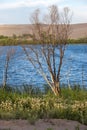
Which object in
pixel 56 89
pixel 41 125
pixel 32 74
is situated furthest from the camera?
pixel 32 74

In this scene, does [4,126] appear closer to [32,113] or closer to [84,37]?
[32,113]

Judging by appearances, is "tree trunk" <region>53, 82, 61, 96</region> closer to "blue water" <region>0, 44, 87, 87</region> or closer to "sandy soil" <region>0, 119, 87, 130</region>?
"blue water" <region>0, 44, 87, 87</region>

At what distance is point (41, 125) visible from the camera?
8766mm

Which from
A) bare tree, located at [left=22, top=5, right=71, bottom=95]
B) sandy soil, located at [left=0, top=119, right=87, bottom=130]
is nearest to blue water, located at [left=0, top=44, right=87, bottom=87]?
bare tree, located at [left=22, top=5, right=71, bottom=95]

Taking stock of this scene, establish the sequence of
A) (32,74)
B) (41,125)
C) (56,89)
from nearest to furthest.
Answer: (41,125), (56,89), (32,74)

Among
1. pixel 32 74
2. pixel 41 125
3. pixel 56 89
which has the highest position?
pixel 41 125

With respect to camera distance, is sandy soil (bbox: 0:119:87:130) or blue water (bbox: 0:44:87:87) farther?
blue water (bbox: 0:44:87:87)

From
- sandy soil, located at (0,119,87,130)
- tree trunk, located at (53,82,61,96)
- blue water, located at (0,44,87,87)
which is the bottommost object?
blue water, located at (0,44,87,87)

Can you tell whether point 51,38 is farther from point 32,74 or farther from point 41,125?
point 32,74

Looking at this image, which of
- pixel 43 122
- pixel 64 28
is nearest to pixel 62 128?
pixel 43 122

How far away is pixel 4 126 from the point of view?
8617mm

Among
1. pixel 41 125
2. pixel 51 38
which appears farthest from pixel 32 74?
pixel 41 125

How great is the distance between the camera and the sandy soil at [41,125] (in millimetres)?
8539

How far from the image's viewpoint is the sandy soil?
8.54 meters
